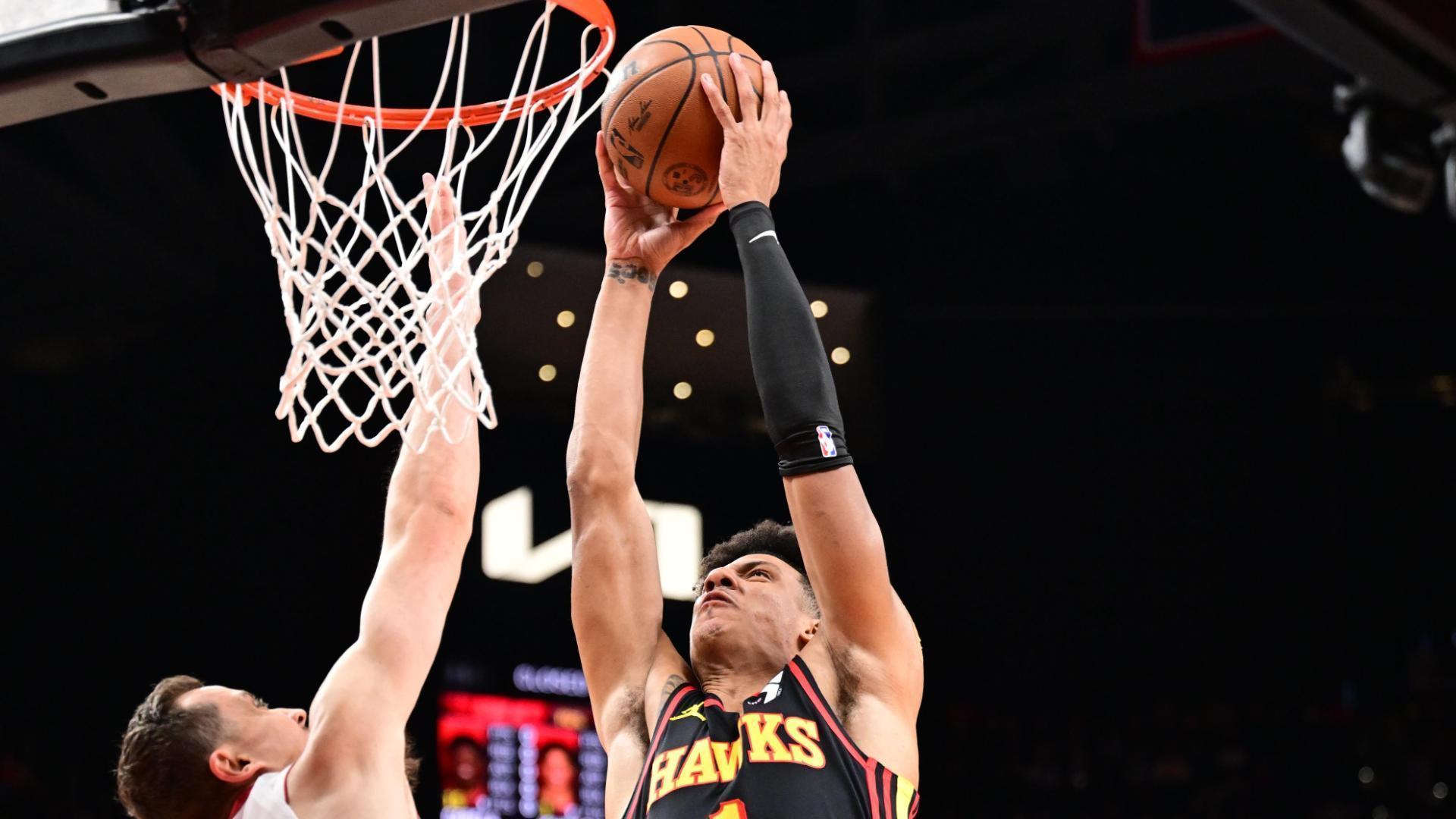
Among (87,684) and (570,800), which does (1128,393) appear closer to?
(570,800)

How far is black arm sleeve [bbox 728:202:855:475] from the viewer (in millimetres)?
2410

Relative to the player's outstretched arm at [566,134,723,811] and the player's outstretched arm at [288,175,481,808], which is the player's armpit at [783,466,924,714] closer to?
the player's outstretched arm at [566,134,723,811]

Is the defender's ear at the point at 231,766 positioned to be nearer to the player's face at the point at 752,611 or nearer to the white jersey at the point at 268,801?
the white jersey at the point at 268,801

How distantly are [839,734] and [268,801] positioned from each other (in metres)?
0.96

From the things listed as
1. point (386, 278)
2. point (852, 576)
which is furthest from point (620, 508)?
point (386, 278)

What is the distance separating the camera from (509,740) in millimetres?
7965

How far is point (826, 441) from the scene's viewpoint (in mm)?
2412

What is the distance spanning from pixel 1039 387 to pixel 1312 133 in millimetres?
2228

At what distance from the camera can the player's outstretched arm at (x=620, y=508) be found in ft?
8.50

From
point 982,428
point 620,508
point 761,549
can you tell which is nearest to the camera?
point 620,508

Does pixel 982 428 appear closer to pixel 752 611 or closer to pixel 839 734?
pixel 752 611

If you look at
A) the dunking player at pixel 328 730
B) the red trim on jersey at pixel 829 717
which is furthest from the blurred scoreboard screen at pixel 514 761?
the red trim on jersey at pixel 829 717

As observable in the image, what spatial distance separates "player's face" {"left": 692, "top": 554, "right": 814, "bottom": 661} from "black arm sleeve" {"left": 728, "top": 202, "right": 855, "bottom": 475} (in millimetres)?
304

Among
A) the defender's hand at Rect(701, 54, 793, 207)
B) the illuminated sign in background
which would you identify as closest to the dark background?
the illuminated sign in background
